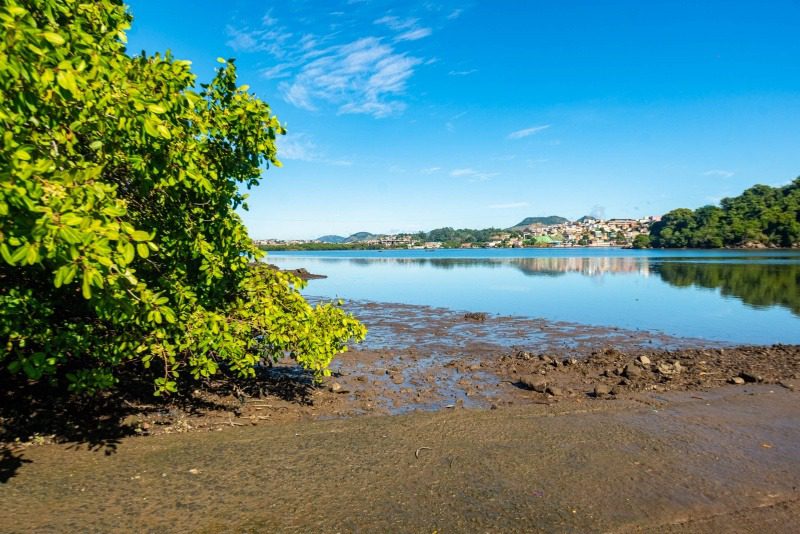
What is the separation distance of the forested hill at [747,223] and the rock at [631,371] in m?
167

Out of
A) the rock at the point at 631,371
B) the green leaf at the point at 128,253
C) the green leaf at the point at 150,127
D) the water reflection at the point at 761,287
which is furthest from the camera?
the water reflection at the point at 761,287

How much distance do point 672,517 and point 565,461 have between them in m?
1.89

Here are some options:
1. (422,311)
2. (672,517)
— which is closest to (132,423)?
(672,517)

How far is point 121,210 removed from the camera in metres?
4.32

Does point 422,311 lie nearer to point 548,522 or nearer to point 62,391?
point 62,391

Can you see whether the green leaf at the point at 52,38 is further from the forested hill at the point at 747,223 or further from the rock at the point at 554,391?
the forested hill at the point at 747,223

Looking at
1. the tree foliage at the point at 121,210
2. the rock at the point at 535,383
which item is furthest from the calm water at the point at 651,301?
the tree foliage at the point at 121,210

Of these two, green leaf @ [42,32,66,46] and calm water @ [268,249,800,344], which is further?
calm water @ [268,249,800,344]

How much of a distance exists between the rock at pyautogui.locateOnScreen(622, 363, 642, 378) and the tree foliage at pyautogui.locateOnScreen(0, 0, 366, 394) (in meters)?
8.42

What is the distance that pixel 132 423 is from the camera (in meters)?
9.23

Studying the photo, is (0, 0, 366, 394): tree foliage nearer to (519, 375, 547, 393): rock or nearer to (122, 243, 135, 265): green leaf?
Answer: (122, 243, 135, 265): green leaf

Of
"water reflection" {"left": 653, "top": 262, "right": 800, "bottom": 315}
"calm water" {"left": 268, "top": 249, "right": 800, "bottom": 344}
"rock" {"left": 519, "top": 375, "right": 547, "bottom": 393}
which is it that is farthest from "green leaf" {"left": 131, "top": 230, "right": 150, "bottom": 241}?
"water reflection" {"left": 653, "top": 262, "right": 800, "bottom": 315}

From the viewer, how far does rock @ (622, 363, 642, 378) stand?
13520 mm

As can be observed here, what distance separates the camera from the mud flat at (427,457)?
642 cm
